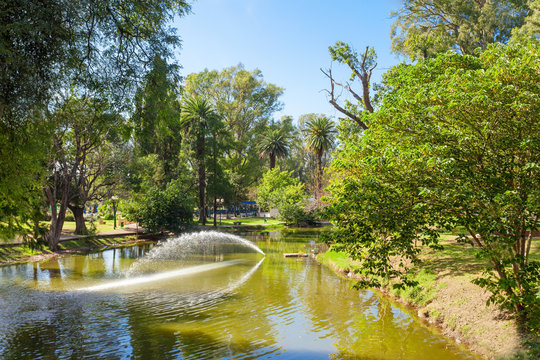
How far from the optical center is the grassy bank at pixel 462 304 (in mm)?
9266

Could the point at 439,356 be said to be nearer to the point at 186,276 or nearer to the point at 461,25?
the point at 186,276

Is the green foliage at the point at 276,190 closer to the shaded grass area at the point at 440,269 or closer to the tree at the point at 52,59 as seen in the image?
the shaded grass area at the point at 440,269

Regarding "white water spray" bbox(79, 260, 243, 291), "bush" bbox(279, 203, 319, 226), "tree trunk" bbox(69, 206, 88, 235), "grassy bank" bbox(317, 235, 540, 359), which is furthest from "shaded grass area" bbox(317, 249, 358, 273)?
"bush" bbox(279, 203, 319, 226)

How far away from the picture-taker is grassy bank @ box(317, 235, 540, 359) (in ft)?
30.4

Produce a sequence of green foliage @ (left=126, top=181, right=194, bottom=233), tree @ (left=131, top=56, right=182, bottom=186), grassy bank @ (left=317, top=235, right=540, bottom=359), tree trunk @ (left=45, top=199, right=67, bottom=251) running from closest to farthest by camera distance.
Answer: tree @ (left=131, top=56, right=182, bottom=186) → grassy bank @ (left=317, top=235, right=540, bottom=359) → tree trunk @ (left=45, top=199, right=67, bottom=251) → green foliage @ (left=126, top=181, right=194, bottom=233)

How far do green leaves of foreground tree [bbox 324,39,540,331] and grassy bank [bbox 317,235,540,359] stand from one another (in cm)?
83

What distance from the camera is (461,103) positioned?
28.5 feet

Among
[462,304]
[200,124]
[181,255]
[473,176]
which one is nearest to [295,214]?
[200,124]

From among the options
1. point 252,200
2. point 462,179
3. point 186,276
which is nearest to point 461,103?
point 462,179

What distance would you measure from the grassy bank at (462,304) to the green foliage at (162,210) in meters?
25.1

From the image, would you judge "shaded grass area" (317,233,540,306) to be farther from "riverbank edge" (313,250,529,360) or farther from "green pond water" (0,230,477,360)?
"green pond water" (0,230,477,360)

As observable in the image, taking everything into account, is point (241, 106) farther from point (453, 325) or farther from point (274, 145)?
point (453, 325)

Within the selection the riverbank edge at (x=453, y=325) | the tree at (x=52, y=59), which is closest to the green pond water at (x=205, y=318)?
the riverbank edge at (x=453, y=325)

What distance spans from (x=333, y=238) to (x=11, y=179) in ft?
24.4
